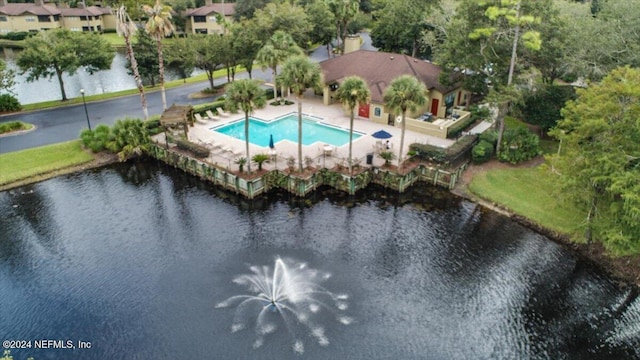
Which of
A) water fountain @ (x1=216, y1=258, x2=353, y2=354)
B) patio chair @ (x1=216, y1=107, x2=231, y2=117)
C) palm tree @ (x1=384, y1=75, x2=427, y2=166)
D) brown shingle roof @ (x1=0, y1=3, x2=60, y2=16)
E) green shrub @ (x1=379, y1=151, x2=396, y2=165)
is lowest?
water fountain @ (x1=216, y1=258, x2=353, y2=354)

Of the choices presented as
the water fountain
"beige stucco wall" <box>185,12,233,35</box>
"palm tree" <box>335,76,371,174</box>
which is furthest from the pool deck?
"beige stucco wall" <box>185,12,233,35</box>

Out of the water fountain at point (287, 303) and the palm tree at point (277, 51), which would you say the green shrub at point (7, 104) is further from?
the water fountain at point (287, 303)

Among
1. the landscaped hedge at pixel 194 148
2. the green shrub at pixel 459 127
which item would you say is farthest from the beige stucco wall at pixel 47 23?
the green shrub at pixel 459 127

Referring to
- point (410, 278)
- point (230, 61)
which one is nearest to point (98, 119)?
point (230, 61)

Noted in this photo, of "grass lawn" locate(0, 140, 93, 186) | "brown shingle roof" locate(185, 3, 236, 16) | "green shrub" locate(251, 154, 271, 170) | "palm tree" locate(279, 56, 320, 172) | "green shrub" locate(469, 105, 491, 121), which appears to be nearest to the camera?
"palm tree" locate(279, 56, 320, 172)

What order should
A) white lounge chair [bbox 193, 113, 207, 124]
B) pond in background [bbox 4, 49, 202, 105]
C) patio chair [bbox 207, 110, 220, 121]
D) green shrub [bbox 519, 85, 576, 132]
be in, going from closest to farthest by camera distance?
green shrub [bbox 519, 85, 576, 132]
white lounge chair [bbox 193, 113, 207, 124]
patio chair [bbox 207, 110, 220, 121]
pond in background [bbox 4, 49, 202, 105]

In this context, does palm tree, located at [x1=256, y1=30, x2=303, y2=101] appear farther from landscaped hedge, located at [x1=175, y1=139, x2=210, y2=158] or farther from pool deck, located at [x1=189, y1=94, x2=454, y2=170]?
landscaped hedge, located at [x1=175, y1=139, x2=210, y2=158]
